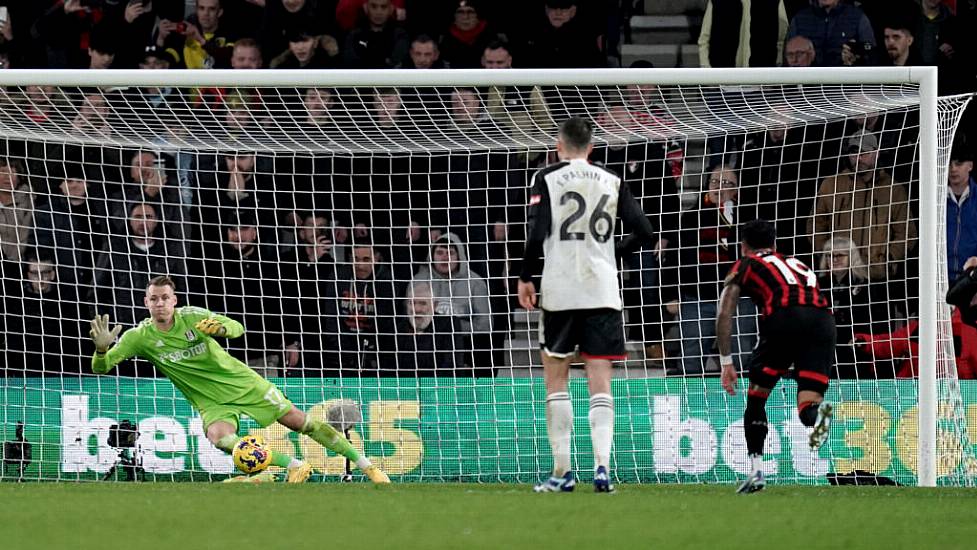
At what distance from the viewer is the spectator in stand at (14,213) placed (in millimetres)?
12656

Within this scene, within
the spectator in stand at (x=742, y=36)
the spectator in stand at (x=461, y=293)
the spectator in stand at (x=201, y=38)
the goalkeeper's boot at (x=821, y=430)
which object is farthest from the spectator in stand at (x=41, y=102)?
the spectator in stand at (x=742, y=36)

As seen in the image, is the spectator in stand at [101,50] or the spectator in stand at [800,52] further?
the spectator in stand at [101,50]

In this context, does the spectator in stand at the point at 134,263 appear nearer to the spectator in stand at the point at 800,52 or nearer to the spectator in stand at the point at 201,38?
the spectator in stand at the point at 201,38

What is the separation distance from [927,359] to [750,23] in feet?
17.6

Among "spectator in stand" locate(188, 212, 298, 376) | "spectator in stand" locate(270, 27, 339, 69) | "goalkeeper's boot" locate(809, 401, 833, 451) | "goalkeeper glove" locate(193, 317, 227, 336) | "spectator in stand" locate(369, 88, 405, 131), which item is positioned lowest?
"goalkeeper's boot" locate(809, 401, 833, 451)

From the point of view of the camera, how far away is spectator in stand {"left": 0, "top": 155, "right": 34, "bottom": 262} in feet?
41.5

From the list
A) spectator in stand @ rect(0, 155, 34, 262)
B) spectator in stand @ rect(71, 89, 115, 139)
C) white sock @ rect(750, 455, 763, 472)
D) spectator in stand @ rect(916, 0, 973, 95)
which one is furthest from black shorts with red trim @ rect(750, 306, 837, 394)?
spectator in stand @ rect(0, 155, 34, 262)

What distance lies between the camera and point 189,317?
11.1m

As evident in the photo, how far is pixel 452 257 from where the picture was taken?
42.2ft

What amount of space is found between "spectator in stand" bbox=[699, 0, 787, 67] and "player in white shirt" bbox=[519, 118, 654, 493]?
22.0 ft

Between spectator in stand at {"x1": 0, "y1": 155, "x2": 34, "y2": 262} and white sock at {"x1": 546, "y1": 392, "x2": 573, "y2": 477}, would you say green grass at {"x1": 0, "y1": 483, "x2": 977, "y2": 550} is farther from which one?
spectator in stand at {"x1": 0, "y1": 155, "x2": 34, "y2": 262}

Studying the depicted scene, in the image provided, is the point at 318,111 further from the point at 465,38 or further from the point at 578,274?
the point at 578,274

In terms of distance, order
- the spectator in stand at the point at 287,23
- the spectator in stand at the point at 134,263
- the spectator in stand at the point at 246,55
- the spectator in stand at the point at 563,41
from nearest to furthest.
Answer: the spectator in stand at the point at 134,263
the spectator in stand at the point at 246,55
the spectator in stand at the point at 563,41
the spectator in stand at the point at 287,23

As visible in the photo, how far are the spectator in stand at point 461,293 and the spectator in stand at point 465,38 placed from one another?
8.42 feet
